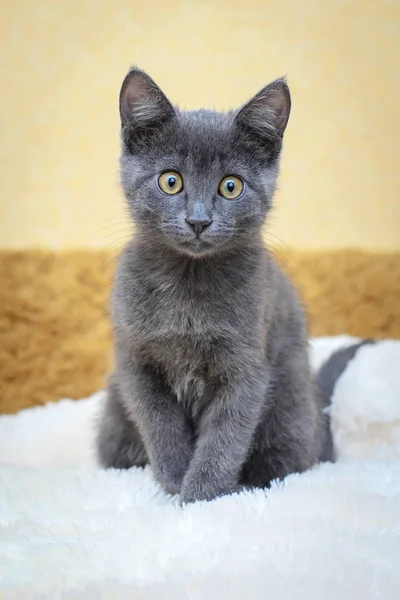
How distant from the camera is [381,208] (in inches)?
79.4

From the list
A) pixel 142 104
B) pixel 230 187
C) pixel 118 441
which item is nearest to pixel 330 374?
pixel 118 441

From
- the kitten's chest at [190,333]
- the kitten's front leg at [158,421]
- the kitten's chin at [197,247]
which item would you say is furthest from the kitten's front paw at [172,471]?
the kitten's chin at [197,247]

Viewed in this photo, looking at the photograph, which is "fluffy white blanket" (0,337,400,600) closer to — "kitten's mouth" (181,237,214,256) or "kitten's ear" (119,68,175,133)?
"kitten's mouth" (181,237,214,256)

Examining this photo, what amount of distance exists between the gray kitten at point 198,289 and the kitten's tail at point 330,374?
0.82ft

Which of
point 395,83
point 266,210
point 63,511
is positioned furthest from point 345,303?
point 63,511

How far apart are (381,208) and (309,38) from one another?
0.55 meters

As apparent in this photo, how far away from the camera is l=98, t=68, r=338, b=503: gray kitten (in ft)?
3.24

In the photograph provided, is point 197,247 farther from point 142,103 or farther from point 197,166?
point 142,103

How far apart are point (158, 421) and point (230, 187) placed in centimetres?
40

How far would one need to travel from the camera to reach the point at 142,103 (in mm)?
1015

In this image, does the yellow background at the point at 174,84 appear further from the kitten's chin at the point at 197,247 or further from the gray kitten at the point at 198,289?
the kitten's chin at the point at 197,247

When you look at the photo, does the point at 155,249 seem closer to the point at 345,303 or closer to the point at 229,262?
the point at 229,262

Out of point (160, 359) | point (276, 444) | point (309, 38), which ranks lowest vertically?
point (276, 444)

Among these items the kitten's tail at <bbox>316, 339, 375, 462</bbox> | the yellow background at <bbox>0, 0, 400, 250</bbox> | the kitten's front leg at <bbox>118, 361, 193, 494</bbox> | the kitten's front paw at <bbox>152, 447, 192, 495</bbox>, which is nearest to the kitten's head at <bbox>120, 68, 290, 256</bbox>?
the kitten's front leg at <bbox>118, 361, 193, 494</bbox>
